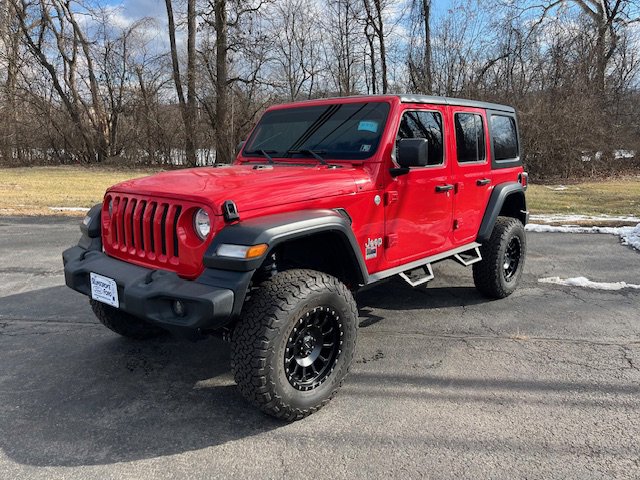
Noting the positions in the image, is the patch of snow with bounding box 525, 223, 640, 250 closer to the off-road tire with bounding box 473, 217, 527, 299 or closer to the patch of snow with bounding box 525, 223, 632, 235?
the patch of snow with bounding box 525, 223, 632, 235

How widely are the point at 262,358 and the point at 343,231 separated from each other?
3.06ft

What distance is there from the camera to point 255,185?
9.84 feet

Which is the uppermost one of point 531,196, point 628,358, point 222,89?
point 222,89

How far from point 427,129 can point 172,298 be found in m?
2.56

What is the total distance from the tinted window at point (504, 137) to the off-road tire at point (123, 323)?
368 centimetres

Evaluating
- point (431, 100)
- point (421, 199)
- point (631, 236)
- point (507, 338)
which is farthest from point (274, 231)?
point (631, 236)

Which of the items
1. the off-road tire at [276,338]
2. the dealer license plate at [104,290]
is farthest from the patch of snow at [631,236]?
the dealer license plate at [104,290]

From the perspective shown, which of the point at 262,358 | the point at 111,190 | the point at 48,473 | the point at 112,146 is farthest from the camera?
the point at 112,146

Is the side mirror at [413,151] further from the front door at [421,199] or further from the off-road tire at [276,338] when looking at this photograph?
the off-road tire at [276,338]

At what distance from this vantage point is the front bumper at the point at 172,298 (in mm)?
2531

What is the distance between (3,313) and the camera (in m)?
4.64

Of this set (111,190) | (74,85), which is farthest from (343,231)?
(74,85)

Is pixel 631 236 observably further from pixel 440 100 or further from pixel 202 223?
pixel 202 223

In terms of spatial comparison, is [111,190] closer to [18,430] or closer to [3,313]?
[18,430]
